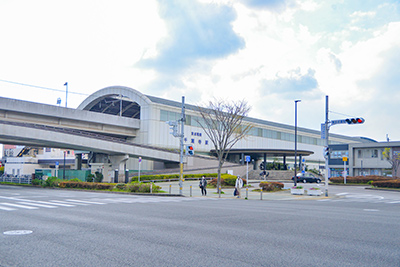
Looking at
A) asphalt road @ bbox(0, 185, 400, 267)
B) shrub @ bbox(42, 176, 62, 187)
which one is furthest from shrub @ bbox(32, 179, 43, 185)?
asphalt road @ bbox(0, 185, 400, 267)

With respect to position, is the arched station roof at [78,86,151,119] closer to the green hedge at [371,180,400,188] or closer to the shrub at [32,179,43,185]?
the shrub at [32,179,43,185]

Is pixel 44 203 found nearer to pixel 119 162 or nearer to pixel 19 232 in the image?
pixel 19 232

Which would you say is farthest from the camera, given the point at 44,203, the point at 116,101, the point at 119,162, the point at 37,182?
the point at 116,101

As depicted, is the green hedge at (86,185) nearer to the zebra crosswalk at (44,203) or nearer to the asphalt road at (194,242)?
the zebra crosswalk at (44,203)

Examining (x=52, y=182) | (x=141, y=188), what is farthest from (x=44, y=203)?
(x=52, y=182)

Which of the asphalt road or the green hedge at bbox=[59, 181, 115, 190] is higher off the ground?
the asphalt road

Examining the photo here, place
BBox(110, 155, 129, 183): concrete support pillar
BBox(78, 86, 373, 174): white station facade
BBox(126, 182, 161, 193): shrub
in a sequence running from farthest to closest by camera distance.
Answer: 1. BBox(78, 86, 373, 174): white station facade
2. BBox(110, 155, 129, 183): concrete support pillar
3. BBox(126, 182, 161, 193): shrub

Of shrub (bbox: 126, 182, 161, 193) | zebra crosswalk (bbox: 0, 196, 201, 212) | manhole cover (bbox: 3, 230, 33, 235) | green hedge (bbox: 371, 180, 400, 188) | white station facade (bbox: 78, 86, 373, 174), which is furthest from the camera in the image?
white station facade (bbox: 78, 86, 373, 174)

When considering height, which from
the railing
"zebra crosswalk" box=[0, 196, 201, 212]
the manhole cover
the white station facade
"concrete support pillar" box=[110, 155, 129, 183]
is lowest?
the railing

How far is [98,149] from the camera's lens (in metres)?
50.2

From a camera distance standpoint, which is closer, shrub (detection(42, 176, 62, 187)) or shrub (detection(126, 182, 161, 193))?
shrub (detection(126, 182, 161, 193))

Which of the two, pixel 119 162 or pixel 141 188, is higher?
pixel 119 162

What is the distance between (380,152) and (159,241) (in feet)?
203

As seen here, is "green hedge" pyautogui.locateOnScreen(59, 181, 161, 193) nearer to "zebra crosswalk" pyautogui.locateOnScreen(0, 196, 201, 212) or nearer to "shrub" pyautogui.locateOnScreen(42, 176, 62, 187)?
"shrub" pyautogui.locateOnScreen(42, 176, 62, 187)
